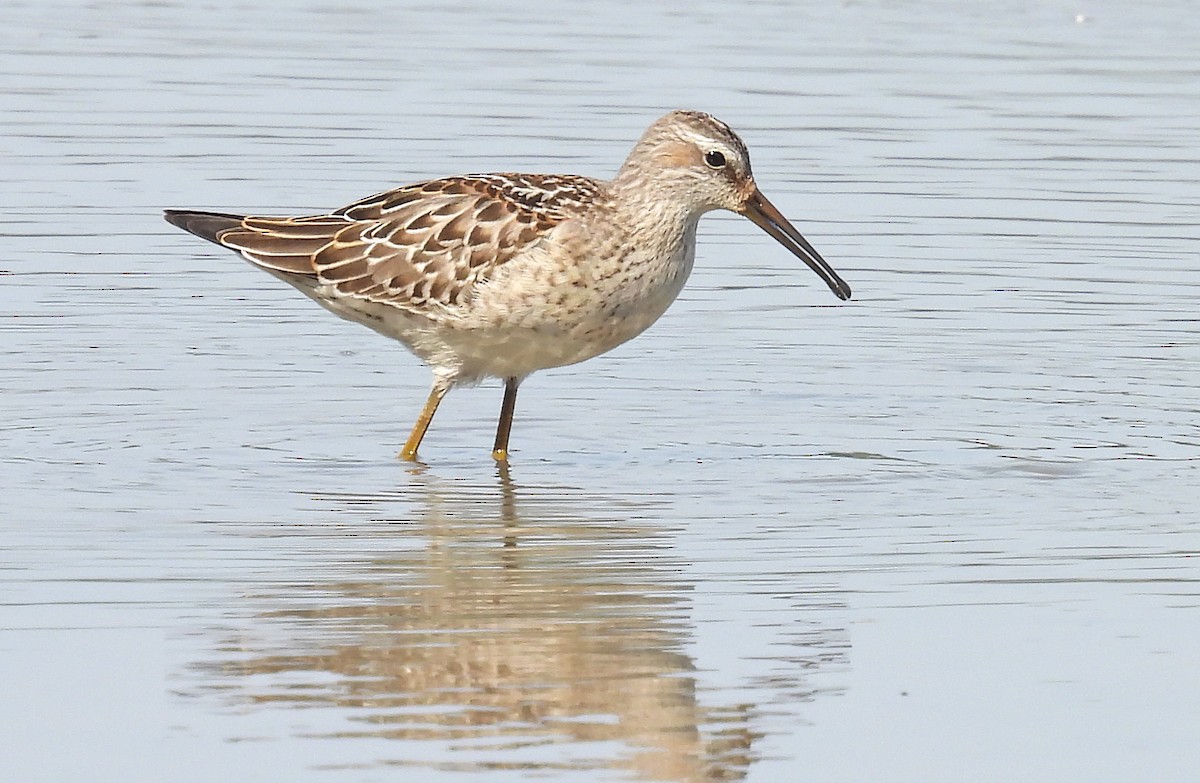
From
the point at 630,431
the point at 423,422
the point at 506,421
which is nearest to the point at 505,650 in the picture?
the point at 423,422

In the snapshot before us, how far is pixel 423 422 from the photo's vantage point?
33.4 feet

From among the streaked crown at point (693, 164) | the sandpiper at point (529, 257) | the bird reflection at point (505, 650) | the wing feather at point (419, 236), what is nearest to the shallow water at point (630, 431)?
the bird reflection at point (505, 650)

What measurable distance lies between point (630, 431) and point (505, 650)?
11.2 feet

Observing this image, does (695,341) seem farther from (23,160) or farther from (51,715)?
(51,715)

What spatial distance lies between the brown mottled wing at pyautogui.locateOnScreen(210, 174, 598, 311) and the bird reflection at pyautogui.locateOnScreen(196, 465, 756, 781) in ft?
4.27

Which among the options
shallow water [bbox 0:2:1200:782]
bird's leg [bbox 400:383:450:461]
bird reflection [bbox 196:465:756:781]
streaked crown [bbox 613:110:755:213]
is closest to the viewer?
bird reflection [bbox 196:465:756:781]

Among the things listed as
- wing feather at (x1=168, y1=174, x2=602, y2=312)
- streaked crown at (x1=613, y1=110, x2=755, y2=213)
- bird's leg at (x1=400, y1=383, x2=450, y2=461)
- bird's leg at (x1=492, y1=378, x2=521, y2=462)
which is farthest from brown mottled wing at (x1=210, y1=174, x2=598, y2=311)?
bird's leg at (x1=492, y1=378, x2=521, y2=462)

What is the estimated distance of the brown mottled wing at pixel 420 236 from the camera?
32.7ft

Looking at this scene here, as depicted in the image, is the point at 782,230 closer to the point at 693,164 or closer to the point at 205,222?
the point at 693,164

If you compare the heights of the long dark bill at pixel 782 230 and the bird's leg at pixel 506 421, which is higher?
the long dark bill at pixel 782 230

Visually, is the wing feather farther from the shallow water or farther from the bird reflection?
the bird reflection

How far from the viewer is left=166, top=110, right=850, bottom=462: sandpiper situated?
981 centimetres

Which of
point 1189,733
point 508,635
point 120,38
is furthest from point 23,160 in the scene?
point 1189,733

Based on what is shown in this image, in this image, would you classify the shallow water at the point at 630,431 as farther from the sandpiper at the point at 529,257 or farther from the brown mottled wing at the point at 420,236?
the brown mottled wing at the point at 420,236
